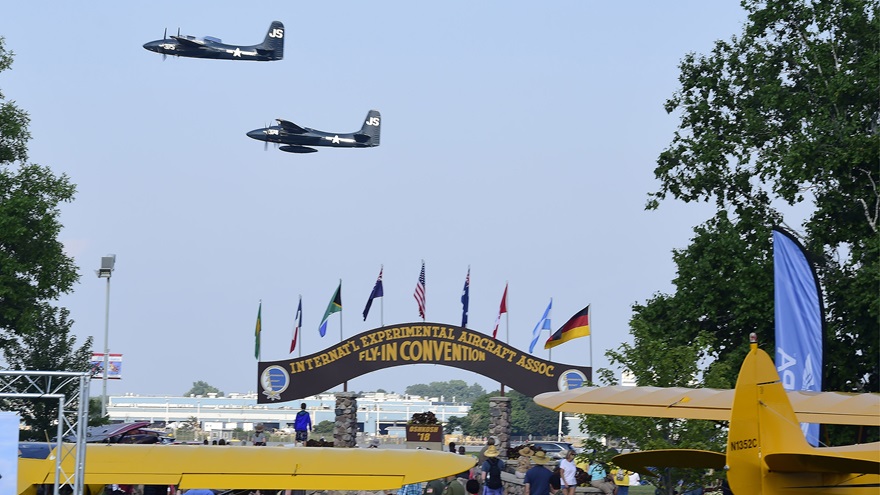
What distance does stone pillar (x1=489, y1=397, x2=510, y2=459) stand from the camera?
38375 millimetres

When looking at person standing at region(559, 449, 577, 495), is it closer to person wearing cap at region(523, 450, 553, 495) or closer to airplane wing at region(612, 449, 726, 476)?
person wearing cap at region(523, 450, 553, 495)

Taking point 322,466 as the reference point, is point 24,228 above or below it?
above

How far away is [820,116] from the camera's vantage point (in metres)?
32.1

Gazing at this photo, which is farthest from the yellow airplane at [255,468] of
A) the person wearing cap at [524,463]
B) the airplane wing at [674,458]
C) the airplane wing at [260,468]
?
the person wearing cap at [524,463]

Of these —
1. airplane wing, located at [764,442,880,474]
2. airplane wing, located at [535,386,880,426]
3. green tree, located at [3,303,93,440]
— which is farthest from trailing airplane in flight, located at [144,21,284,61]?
airplane wing, located at [764,442,880,474]

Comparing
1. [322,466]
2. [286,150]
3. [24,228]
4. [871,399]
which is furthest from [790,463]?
[286,150]

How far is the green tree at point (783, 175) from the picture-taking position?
31.4 meters

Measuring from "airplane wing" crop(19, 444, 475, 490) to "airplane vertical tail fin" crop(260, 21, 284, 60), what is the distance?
41.2 m

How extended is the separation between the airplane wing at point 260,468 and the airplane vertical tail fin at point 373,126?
43722 millimetres

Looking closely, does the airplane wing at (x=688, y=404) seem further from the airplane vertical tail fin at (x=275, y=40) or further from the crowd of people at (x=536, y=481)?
the airplane vertical tail fin at (x=275, y=40)

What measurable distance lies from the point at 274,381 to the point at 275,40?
85.3 ft

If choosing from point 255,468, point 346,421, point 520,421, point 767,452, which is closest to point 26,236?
point 346,421

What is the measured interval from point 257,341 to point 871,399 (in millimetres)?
30612

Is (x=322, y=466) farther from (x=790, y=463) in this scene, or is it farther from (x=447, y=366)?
(x=447, y=366)
